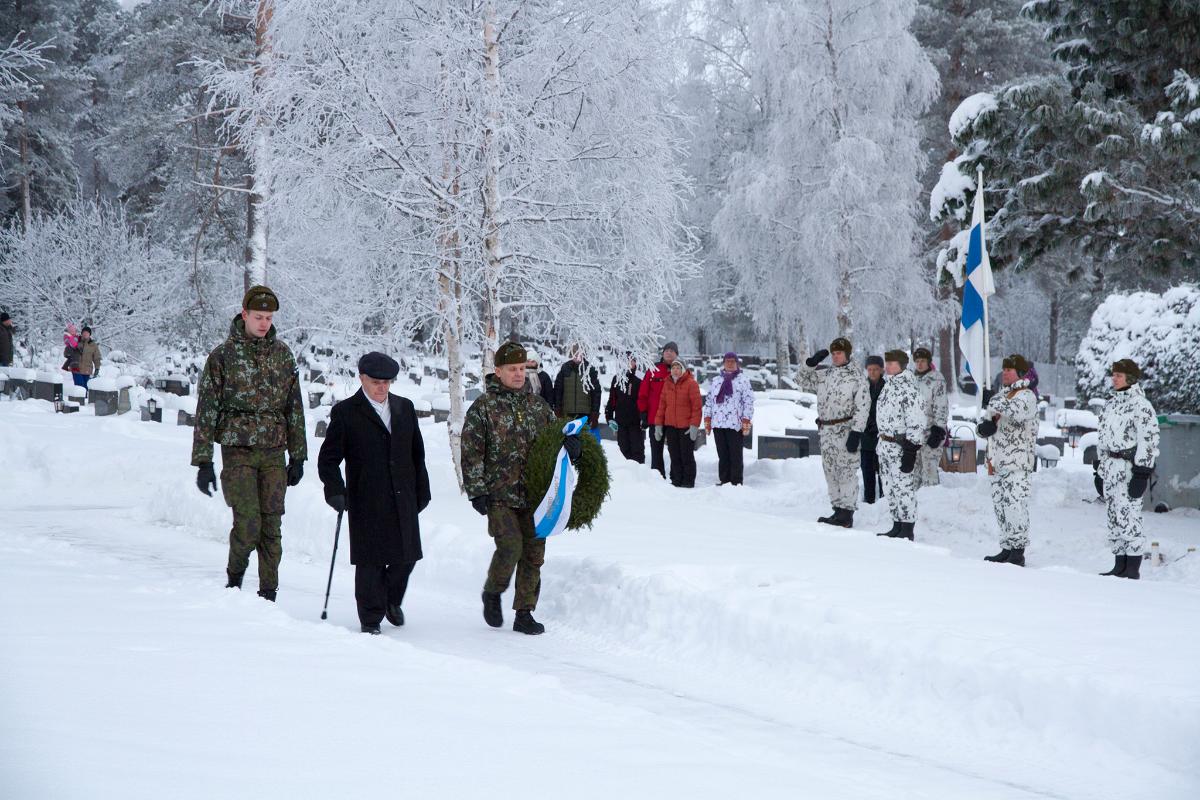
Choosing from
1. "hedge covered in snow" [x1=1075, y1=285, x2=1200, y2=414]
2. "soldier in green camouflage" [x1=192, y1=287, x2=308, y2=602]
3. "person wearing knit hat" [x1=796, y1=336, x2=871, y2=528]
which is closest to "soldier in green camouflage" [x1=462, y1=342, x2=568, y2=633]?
"soldier in green camouflage" [x1=192, y1=287, x2=308, y2=602]

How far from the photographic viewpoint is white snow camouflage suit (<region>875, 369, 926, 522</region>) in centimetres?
1179

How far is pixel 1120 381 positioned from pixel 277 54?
960 centimetres

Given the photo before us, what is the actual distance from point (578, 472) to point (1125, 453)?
5250mm

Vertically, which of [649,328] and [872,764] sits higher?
[649,328]

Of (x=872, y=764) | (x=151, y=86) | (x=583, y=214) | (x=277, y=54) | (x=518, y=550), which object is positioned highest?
(x=151, y=86)

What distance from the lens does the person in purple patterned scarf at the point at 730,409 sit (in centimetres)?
1543

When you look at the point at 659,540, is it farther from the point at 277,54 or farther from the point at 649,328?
the point at 277,54

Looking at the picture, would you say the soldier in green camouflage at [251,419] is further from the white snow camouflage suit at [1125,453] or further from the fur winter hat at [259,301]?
the white snow camouflage suit at [1125,453]

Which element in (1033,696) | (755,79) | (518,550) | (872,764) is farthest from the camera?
(755,79)

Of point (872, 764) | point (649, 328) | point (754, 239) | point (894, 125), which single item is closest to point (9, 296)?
point (754, 239)

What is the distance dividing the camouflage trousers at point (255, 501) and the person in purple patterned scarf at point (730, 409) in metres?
8.34

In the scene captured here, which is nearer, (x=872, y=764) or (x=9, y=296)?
(x=872, y=764)

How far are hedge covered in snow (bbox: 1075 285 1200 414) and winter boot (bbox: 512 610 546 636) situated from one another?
8748mm

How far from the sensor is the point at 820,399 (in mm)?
13000
